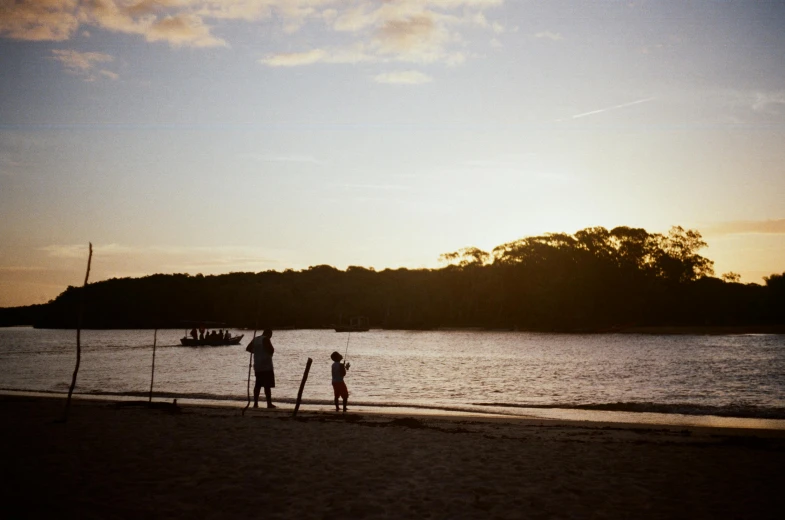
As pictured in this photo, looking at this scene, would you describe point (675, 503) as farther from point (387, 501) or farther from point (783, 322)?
point (783, 322)

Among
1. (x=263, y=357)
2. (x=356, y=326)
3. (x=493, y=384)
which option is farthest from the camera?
(x=356, y=326)

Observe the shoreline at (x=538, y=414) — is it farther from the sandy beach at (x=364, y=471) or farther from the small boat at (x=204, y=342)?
the small boat at (x=204, y=342)

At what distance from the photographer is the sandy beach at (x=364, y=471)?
7914mm

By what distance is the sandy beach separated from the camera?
7.91 metres

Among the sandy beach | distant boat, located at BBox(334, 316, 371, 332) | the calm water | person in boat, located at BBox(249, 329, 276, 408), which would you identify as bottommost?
the calm water

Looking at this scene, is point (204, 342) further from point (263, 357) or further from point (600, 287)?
point (600, 287)

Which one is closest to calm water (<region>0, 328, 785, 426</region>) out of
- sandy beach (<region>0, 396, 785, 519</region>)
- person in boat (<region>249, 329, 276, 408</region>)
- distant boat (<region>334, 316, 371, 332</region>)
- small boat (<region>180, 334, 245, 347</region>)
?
person in boat (<region>249, 329, 276, 408</region>)

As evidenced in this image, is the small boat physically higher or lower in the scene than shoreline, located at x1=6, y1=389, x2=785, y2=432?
higher

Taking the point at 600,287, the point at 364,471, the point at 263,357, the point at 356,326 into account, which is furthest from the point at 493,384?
the point at 356,326

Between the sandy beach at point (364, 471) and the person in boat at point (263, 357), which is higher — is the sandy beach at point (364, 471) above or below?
below

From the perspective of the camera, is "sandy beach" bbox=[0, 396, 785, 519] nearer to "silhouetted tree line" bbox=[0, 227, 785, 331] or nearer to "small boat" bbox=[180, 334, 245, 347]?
"small boat" bbox=[180, 334, 245, 347]

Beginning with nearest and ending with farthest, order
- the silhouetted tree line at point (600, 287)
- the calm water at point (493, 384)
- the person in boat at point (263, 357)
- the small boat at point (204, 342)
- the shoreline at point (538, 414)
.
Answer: the person in boat at point (263, 357) < the shoreline at point (538, 414) < the calm water at point (493, 384) < the small boat at point (204, 342) < the silhouetted tree line at point (600, 287)

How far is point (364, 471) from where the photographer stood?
1012cm

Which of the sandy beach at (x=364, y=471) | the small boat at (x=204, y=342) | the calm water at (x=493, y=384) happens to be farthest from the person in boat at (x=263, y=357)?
the small boat at (x=204, y=342)
